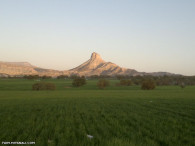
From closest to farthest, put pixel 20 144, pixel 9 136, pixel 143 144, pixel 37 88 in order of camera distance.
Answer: pixel 20 144
pixel 143 144
pixel 9 136
pixel 37 88

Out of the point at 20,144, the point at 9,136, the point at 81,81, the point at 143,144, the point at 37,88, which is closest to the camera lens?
the point at 20,144

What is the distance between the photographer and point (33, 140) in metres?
7.26

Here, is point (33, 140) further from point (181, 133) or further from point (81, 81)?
point (81, 81)

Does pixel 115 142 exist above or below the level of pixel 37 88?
above

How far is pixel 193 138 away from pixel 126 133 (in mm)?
3561

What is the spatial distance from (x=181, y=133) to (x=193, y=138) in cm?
100

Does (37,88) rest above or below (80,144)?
below

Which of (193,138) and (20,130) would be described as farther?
(20,130)

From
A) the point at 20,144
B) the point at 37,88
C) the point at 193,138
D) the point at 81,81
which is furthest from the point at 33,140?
the point at 81,81

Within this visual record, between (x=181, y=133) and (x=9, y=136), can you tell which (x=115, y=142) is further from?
(x=9, y=136)

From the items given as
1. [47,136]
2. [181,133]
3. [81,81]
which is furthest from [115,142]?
[81,81]

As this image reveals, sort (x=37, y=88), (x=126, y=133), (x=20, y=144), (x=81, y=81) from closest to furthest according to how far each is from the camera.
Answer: (x=20, y=144) < (x=126, y=133) < (x=37, y=88) < (x=81, y=81)

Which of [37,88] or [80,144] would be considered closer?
[80,144]

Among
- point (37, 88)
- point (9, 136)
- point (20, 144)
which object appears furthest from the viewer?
point (37, 88)
